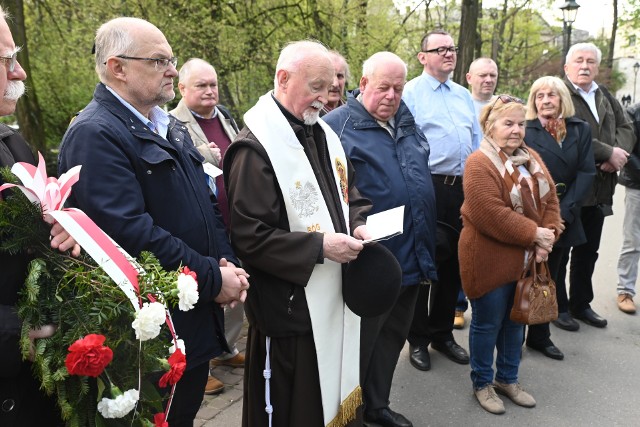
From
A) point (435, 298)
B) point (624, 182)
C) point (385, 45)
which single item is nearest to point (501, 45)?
point (385, 45)

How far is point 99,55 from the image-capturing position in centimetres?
232

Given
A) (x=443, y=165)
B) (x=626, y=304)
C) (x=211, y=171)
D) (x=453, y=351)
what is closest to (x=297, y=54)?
(x=211, y=171)

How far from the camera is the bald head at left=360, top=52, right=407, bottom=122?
341 cm

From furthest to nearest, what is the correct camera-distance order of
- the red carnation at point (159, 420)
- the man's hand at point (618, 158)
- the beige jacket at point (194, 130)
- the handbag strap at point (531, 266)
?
the man's hand at point (618, 158), the beige jacket at point (194, 130), the handbag strap at point (531, 266), the red carnation at point (159, 420)

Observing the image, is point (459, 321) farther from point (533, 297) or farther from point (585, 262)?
point (533, 297)

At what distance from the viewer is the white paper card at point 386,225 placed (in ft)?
8.35

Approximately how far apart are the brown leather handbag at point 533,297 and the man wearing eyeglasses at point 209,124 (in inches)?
76.5

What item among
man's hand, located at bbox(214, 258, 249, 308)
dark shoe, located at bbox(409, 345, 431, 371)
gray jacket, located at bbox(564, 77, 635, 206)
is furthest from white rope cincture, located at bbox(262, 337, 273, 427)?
gray jacket, located at bbox(564, 77, 635, 206)

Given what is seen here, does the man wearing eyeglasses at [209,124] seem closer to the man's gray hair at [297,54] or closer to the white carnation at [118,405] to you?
the man's gray hair at [297,54]

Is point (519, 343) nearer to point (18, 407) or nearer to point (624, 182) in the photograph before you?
point (624, 182)

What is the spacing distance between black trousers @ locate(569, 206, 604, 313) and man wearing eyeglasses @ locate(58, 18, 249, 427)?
384 centimetres

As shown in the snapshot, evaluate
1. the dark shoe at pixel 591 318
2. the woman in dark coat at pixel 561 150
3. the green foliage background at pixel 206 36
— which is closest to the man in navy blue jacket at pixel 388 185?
the woman in dark coat at pixel 561 150

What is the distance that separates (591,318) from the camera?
204 inches

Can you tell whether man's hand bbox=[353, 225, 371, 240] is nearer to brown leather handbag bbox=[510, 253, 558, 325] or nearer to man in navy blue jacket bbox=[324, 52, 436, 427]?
man in navy blue jacket bbox=[324, 52, 436, 427]
